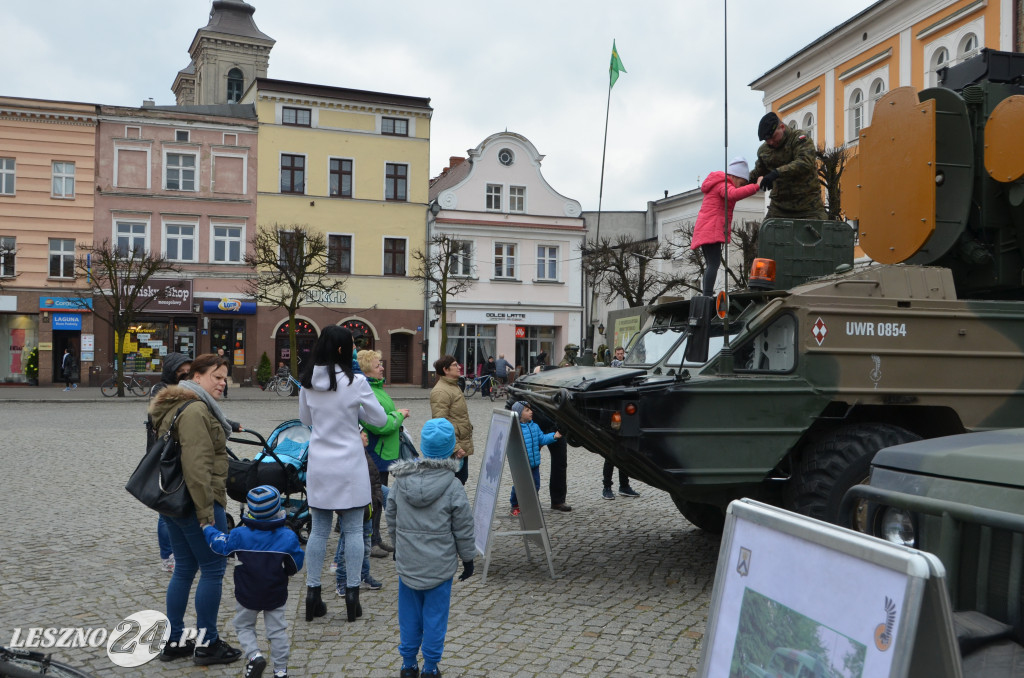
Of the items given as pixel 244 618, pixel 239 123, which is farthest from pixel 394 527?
pixel 239 123

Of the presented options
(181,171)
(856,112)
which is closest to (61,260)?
(181,171)

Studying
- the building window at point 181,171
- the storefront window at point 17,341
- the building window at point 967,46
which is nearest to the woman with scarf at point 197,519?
the building window at point 967,46

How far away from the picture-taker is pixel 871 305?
6.36 metres

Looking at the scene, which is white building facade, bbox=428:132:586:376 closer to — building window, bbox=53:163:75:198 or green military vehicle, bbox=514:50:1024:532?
building window, bbox=53:163:75:198

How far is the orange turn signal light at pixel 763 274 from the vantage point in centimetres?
704

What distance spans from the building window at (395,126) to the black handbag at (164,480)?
120 ft

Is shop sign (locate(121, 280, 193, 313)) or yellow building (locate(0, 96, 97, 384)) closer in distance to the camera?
yellow building (locate(0, 96, 97, 384))

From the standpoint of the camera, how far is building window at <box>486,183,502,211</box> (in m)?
41.6

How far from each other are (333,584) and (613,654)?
245cm

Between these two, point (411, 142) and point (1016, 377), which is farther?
point (411, 142)

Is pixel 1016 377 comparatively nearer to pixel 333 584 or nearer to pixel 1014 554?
pixel 1014 554

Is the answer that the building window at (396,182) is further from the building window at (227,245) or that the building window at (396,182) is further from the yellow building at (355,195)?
the building window at (227,245)

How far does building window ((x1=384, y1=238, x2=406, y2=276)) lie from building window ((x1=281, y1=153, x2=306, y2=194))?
4.30 metres

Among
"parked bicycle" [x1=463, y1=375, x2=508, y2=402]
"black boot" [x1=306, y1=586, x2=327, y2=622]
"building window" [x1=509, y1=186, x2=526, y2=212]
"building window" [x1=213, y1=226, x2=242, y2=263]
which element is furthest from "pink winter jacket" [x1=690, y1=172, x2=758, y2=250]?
"building window" [x1=509, y1=186, x2=526, y2=212]
